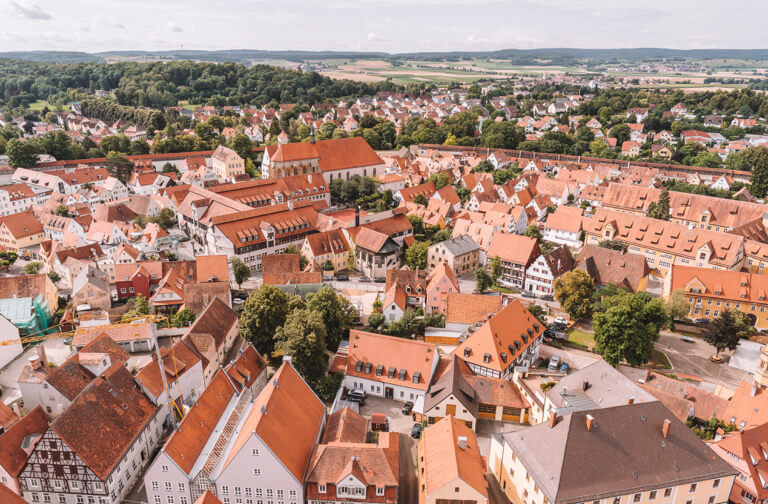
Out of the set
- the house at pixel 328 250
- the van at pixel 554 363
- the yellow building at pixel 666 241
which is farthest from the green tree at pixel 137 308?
the yellow building at pixel 666 241

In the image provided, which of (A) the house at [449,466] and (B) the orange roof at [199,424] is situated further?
(B) the orange roof at [199,424]

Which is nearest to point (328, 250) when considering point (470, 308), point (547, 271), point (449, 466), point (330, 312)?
point (330, 312)

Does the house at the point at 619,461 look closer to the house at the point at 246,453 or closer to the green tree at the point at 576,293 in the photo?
the house at the point at 246,453

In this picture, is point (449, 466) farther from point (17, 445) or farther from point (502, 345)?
point (17, 445)

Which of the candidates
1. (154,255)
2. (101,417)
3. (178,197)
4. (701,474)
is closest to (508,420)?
(701,474)

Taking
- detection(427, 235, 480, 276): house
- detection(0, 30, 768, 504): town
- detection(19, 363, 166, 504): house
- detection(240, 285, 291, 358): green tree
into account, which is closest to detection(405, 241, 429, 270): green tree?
detection(0, 30, 768, 504): town

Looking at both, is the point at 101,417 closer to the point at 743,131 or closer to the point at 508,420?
the point at 508,420

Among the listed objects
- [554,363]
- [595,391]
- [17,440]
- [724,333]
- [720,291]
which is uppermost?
[595,391]
